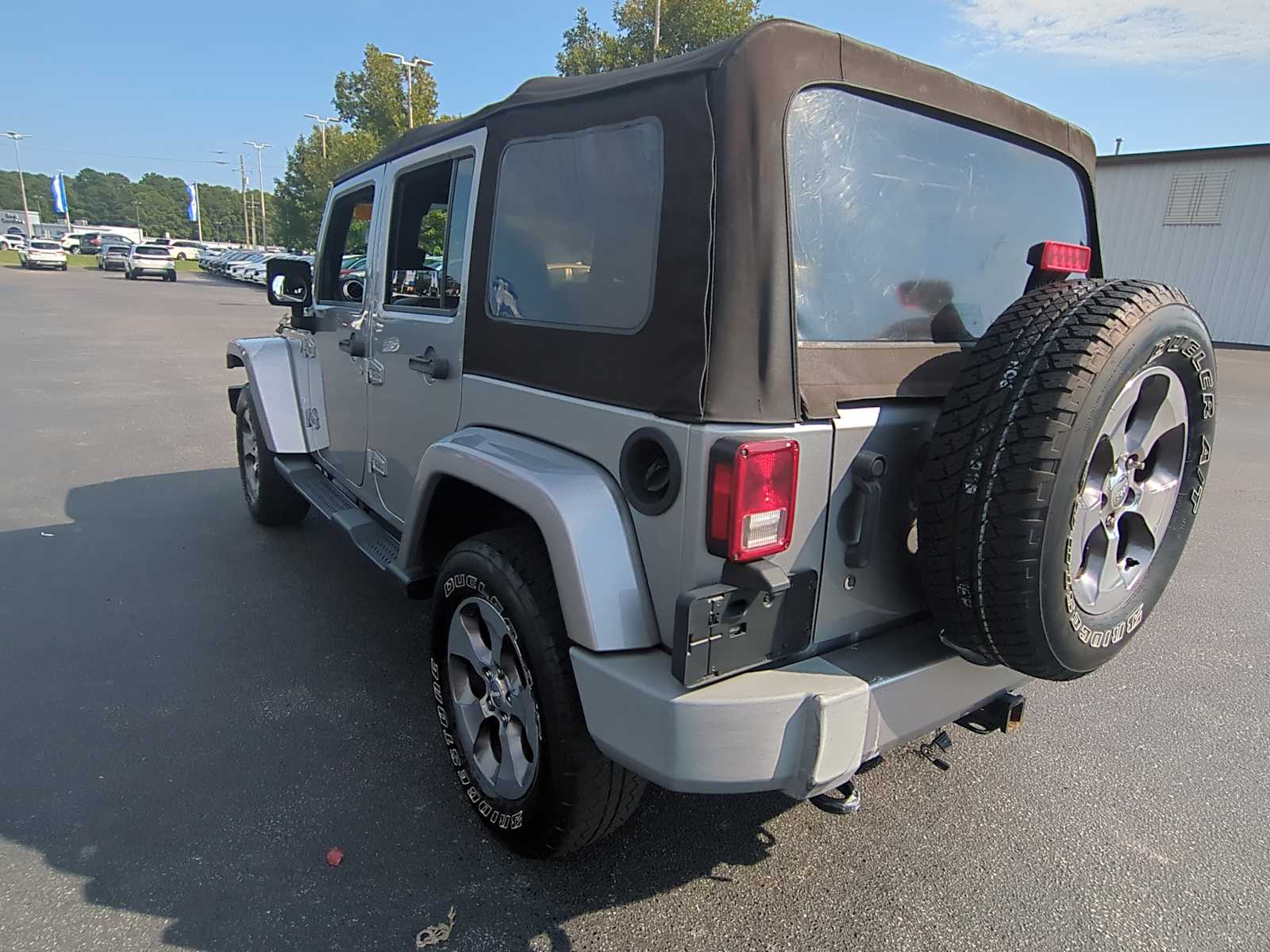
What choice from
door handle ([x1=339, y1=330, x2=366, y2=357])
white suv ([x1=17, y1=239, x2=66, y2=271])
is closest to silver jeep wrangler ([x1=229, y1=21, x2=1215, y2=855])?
door handle ([x1=339, y1=330, x2=366, y2=357])

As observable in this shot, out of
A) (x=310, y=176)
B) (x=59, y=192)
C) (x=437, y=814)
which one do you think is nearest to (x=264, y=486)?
(x=437, y=814)

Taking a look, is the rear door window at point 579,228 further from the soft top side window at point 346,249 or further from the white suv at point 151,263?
the white suv at point 151,263

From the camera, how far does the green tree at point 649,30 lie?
31.4 metres

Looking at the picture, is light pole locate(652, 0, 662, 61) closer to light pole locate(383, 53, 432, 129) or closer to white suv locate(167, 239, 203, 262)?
light pole locate(383, 53, 432, 129)

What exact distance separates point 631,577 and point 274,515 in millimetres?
3951

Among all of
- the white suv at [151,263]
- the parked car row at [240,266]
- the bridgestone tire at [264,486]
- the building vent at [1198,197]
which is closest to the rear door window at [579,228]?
the bridgestone tire at [264,486]

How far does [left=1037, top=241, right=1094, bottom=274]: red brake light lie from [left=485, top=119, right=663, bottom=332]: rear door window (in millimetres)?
1150

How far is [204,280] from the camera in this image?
38844mm

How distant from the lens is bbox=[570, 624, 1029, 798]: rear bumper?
1.74m

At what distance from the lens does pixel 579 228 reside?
2.17 meters

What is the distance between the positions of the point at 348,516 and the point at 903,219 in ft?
9.00

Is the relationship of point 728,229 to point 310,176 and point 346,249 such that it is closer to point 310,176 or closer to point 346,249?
point 346,249

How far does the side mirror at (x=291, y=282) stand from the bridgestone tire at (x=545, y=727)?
2.60 metres

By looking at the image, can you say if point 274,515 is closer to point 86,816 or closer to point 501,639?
point 86,816
